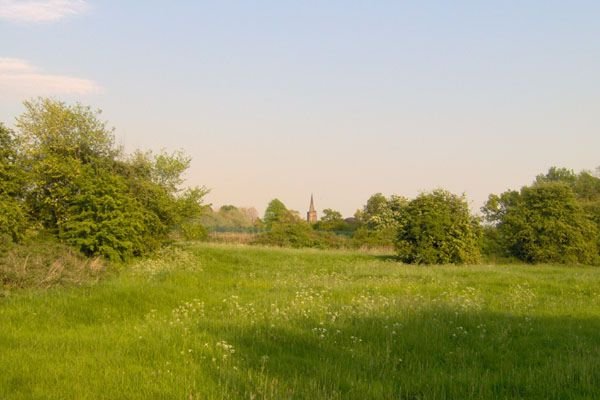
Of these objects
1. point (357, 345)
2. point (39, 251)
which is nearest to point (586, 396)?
point (357, 345)

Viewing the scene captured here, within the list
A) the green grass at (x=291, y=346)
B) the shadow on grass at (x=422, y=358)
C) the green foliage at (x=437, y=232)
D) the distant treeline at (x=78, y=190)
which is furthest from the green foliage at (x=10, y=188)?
the green foliage at (x=437, y=232)

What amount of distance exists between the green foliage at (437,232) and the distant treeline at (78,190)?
12.7 metres

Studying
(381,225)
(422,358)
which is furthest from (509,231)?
(422,358)

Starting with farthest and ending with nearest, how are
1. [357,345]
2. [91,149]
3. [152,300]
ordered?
[91,149] → [152,300] → [357,345]

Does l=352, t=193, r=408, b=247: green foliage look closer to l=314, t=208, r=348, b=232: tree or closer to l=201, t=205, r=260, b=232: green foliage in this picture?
l=314, t=208, r=348, b=232: tree

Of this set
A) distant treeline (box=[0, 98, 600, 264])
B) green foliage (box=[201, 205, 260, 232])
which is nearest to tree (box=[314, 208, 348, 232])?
green foliage (box=[201, 205, 260, 232])

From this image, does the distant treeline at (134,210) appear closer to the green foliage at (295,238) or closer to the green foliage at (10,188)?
the green foliage at (10,188)

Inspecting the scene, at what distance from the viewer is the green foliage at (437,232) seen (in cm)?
3061

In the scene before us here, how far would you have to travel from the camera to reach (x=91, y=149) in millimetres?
22625

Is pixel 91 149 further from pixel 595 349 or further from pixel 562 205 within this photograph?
pixel 562 205

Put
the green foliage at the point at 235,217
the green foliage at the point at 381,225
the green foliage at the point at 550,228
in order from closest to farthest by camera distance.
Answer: the green foliage at the point at 550,228 < the green foliage at the point at 381,225 < the green foliage at the point at 235,217

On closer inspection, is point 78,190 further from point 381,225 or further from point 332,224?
point 332,224

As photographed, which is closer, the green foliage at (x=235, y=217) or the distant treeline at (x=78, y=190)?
the distant treeline at (x=78, y=190)

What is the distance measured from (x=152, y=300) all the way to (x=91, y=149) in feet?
35.8
